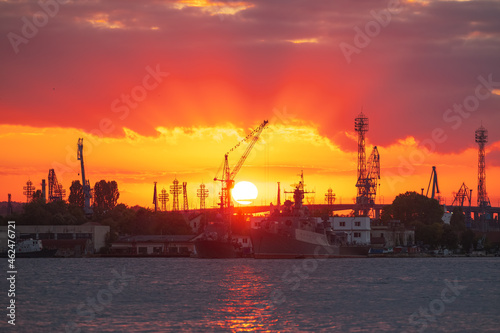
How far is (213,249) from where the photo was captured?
168625 mm

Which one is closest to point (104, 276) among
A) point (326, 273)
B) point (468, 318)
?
point (326, 273)

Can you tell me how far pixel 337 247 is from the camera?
171 m

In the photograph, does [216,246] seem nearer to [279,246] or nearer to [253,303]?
[279,246]

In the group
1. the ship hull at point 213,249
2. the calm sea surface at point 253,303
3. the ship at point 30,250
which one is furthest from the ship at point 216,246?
the calm sea surface at point 253,303

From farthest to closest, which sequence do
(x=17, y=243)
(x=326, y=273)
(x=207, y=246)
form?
(x=17, y=243)
(x=207, y=246)
(x=326, y=273)

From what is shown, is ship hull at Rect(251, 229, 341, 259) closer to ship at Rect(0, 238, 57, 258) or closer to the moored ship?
the moored ship

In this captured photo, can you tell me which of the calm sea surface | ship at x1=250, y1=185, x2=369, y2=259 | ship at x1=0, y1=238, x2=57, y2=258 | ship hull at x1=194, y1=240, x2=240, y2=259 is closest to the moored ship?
ship hull at x1=194, y1=240, x2=240, y2=259

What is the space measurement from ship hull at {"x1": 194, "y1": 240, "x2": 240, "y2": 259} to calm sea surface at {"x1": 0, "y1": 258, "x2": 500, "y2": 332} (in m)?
61.5

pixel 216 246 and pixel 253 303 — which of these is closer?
pixel 253 303

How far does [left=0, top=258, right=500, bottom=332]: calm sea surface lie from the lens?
54.7 metres

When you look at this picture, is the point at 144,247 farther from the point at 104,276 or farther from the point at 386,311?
the point at 386,311

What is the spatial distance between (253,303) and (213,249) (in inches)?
4004

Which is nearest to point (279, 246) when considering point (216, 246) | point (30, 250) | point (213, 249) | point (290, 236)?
point (290, 236)

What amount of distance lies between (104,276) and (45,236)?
92618mm
